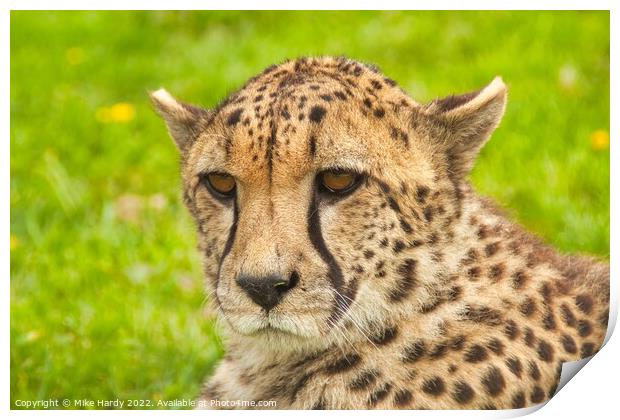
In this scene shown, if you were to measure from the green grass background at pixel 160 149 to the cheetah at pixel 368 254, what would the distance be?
0.75 metres

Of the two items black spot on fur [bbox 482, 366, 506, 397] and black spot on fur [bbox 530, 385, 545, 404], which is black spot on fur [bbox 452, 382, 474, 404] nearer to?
black spot on fur [bbox 482, 366, 506, 397]

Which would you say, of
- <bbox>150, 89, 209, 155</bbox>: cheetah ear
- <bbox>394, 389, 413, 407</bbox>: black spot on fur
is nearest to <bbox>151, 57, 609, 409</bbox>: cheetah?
<bbox>394, 389, 413, 407</bbox>: black spot on fur

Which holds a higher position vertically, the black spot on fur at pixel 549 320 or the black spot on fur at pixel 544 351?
the black spot on fur at pixel 549 320

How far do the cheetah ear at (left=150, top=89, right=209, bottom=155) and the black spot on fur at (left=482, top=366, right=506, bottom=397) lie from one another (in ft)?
3.82

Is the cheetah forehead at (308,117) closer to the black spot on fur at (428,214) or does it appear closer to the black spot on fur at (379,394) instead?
the black spot on fur at (428,214)

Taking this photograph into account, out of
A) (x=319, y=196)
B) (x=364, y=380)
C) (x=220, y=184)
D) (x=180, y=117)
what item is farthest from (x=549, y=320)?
(x=180, y=117)

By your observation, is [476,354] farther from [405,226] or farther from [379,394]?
[405,226]

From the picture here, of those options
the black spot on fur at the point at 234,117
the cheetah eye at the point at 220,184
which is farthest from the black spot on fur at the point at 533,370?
the black spot on fur at the point at 234,117

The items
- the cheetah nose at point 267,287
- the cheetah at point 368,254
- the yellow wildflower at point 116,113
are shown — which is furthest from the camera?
the yellow wildflower at point 116,113

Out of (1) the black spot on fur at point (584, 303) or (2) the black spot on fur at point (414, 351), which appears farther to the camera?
(1) the black spot on fur at point (584, 303)

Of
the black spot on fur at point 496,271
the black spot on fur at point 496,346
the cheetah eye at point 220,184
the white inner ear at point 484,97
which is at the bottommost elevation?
the black spot on fur at point 496,346

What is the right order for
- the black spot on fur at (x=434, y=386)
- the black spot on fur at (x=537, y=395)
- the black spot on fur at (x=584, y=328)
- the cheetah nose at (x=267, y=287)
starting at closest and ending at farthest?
the cheetah nose at (x=267, y=287), the black spot on fur at (x=434, y=386), the black spot on fur at (x=537, y=395), the black spot on fur at (x=584, y=328)

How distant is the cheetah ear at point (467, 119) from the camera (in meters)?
3.22

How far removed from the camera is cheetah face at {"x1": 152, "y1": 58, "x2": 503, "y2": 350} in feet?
9.89
